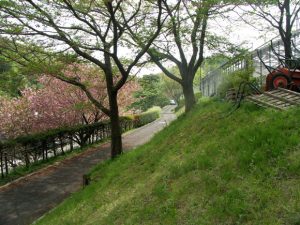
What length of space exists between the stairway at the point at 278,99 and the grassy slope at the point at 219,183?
22cm

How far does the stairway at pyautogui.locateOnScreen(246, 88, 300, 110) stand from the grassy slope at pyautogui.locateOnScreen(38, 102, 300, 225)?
0.22 metres

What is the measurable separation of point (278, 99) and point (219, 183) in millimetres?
3130

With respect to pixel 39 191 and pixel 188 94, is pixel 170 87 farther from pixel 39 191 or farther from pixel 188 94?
pixel 39 191

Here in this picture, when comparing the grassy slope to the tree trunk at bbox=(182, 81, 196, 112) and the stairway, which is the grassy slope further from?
the tree trunk at bbox=(182, 81, 196, 112)

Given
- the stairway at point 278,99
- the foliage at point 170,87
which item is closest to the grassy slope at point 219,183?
the stairway at point 278,99

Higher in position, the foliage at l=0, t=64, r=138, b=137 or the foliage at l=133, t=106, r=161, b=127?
the foliage at l=0, t=64, r=138, b=137

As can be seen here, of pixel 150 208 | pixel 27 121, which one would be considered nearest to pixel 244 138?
pixel 150 208

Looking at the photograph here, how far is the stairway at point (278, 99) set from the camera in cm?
644

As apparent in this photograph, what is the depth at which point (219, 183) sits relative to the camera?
4727mm

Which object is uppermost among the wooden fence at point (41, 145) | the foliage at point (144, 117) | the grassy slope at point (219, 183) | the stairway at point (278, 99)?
the stairway at point (278, 99)

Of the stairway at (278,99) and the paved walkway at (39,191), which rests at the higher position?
the stairway at (278,99)

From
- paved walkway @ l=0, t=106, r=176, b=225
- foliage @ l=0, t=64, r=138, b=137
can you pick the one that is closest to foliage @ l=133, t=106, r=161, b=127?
foliage @ l=0, t=64, r=138, b=137

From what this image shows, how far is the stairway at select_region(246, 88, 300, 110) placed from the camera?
6.44m

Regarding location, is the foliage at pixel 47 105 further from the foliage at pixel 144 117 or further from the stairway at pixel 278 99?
the foliage at pixel 144 117
